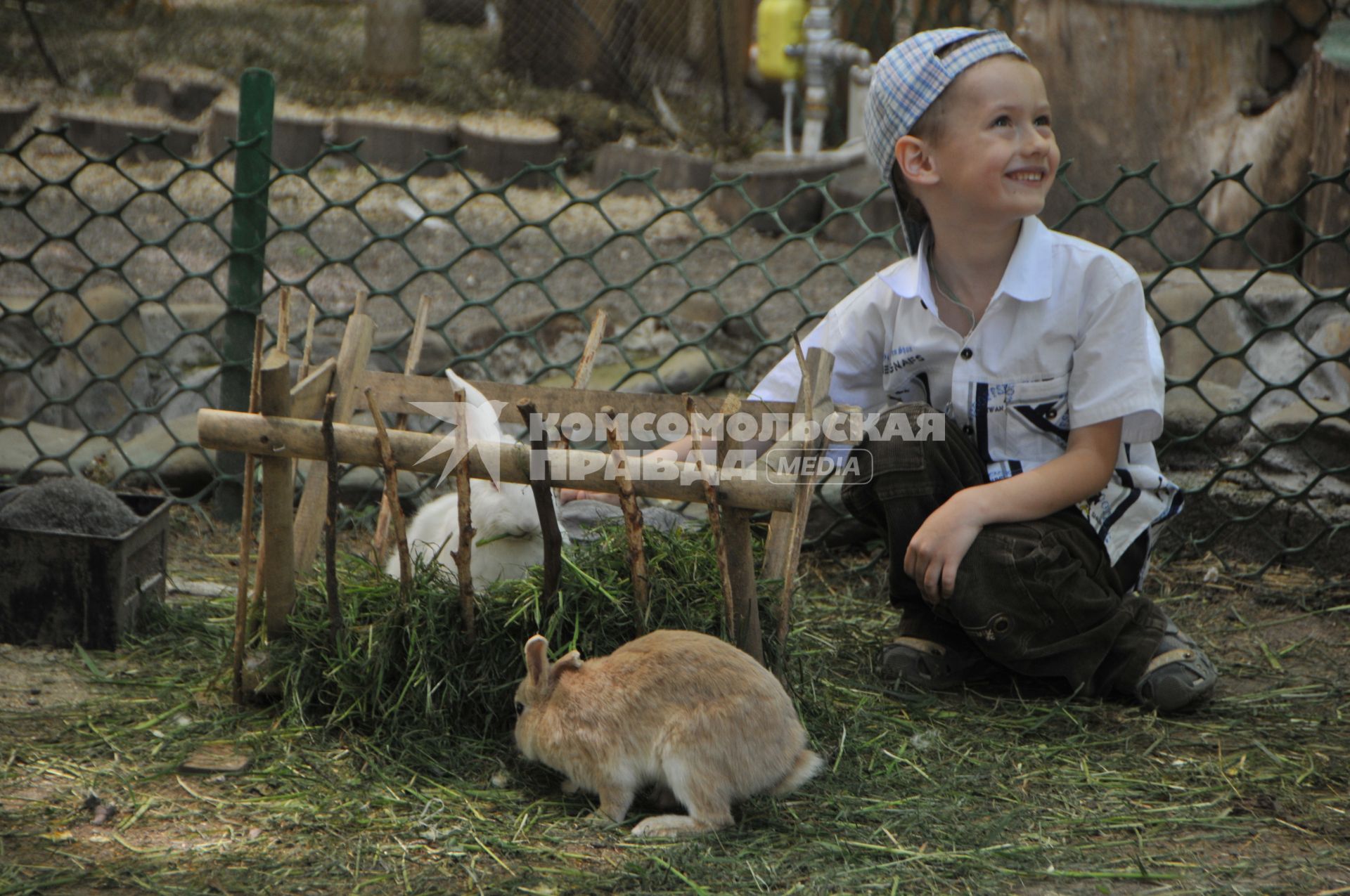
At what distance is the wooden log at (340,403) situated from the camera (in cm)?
285

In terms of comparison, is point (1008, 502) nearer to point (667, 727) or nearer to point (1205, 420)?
point (667, 727)

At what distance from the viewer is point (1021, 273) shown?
9.58 ft

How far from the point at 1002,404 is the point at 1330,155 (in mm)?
2667

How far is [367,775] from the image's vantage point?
2.50 metres

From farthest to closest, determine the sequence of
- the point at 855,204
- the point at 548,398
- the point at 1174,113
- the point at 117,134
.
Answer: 1. the point at 117,134
2. the point at 855,204
3. the point at 1174,113
4. the point at 548,398

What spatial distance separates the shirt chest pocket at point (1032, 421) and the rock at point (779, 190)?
470 cm

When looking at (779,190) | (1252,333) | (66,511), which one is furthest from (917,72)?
(779,190)

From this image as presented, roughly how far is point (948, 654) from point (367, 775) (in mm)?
1382

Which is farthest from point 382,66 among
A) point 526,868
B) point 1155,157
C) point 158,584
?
point 526,868

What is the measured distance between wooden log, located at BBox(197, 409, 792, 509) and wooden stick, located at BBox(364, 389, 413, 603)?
20mm

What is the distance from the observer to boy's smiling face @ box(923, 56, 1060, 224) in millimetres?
2824

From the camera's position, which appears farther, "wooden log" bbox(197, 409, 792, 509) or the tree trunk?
the tree trunk

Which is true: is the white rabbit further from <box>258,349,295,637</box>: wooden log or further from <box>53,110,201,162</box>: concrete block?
<box>53,110,201,162</box>: concrete block

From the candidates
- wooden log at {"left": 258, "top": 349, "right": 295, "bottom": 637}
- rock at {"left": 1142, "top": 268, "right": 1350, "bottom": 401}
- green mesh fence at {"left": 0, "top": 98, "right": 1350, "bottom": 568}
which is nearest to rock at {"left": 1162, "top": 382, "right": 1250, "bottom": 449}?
green mesh fence at {"left": 0, "top": 98, "right": 1350, "bottom": 568}
